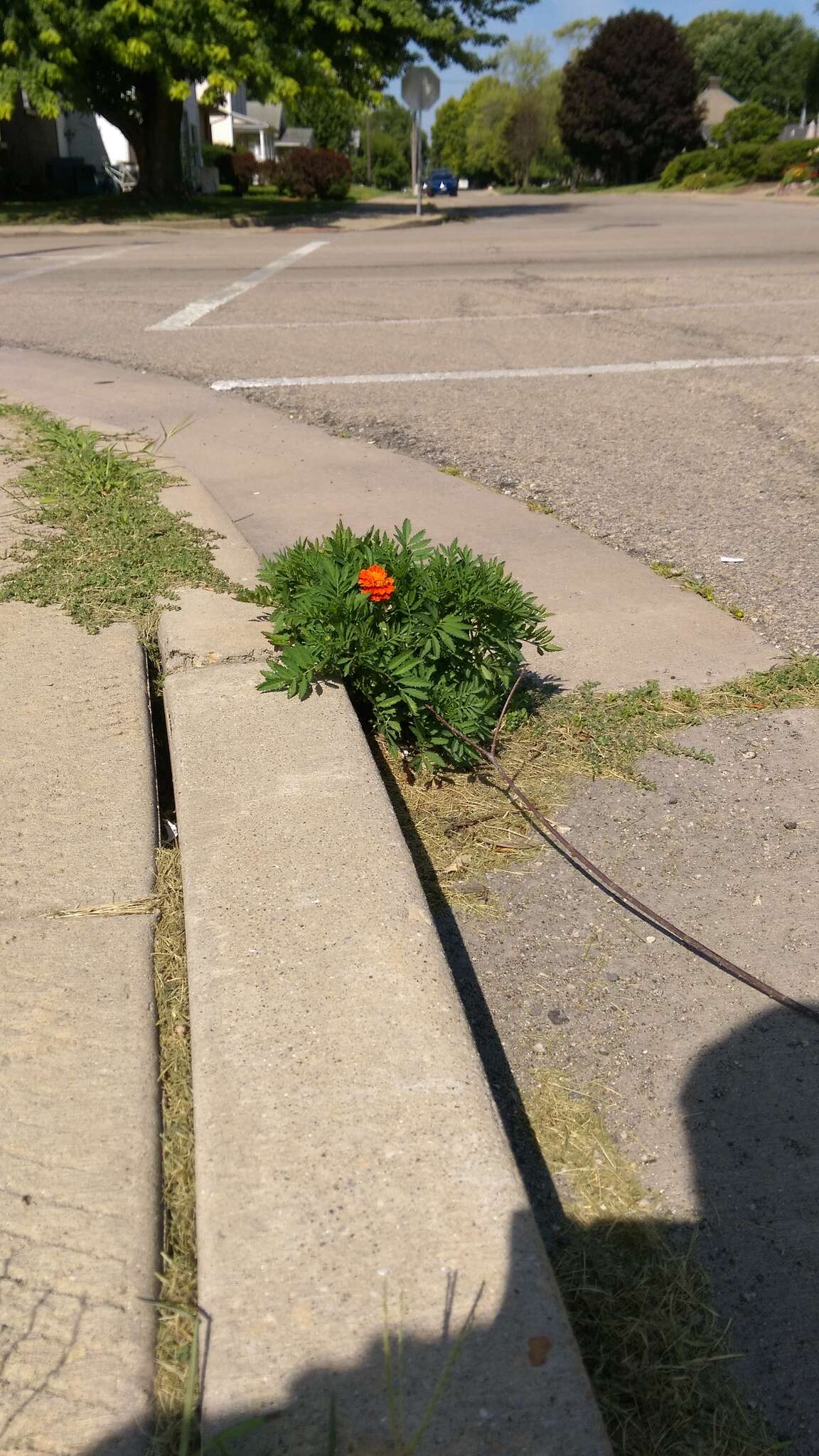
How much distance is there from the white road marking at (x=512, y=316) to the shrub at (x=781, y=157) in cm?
3483

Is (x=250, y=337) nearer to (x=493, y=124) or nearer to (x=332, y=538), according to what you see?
(x=332, y=538)

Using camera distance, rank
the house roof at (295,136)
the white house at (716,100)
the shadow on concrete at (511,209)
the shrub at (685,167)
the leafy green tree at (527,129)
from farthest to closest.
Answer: the white house at (716,100) < the house roof at (295,136) < the leafy green tree at (527,129) < the shrub at (685,167) < the shadow on concrete at (511,209)

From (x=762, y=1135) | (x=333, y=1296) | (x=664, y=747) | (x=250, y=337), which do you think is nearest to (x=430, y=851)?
(x=664, y=747)

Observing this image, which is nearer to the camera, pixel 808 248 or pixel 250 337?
pixel 250 337

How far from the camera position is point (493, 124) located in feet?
259

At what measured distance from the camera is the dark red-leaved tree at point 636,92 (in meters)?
57.0

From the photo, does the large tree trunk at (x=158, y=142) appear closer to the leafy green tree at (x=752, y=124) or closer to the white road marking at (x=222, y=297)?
the white road marking at (x=222, y=297)

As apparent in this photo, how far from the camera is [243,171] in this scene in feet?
130

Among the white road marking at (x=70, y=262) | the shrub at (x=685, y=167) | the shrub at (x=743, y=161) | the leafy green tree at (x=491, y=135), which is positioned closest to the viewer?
the white road marking at (x=70, y=262)

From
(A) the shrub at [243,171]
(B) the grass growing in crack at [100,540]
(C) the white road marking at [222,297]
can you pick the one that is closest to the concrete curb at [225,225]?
(C) the white road marking at [222,297]

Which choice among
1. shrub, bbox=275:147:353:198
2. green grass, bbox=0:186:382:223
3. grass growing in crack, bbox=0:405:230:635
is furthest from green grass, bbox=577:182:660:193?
grass growing in crack, bbox=0:405:230:635

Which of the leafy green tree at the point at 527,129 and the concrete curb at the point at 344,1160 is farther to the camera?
the leafy green tree at the point at 527,129

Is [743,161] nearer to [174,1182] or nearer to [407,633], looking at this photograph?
[407,633]

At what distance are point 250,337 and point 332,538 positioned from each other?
22.1 feet
